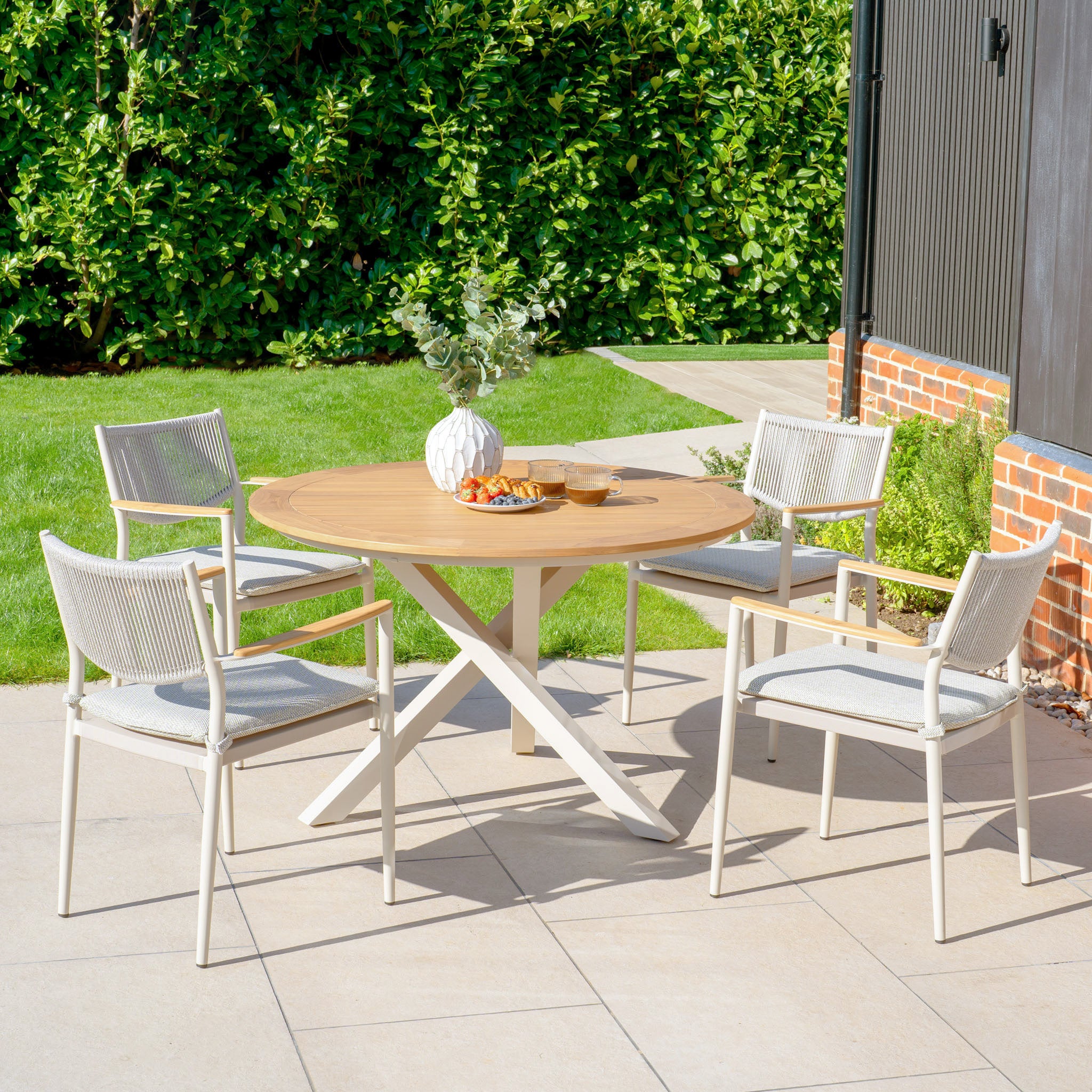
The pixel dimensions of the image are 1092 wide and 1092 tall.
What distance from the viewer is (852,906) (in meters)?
3.27

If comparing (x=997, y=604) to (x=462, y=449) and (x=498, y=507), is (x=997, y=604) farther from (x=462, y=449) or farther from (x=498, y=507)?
(x=462, y=449)

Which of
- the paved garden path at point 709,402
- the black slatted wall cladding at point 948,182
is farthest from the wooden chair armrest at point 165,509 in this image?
the black slatted wall cladding at point 948,182

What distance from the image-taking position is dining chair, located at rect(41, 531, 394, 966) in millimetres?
2908

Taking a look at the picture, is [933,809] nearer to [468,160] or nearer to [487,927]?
[487,927]

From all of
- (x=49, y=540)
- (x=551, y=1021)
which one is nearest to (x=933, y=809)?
(x=551, y=1021)

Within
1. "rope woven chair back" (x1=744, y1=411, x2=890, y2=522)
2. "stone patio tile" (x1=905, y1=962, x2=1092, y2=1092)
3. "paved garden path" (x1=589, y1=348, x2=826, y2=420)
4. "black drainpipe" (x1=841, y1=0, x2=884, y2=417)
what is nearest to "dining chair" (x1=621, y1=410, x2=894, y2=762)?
"rope woven chair back" (x1=744, y1=411, x2=890, y2=522)

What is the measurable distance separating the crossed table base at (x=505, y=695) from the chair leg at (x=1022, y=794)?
824mm

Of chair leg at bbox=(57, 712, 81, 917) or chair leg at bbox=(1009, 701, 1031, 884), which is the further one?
chair leg at bbox=(1009, 701, 1031, 884)

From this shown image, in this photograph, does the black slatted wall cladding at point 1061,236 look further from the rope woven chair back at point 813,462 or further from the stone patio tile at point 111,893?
the stone patio tile at point 111,893

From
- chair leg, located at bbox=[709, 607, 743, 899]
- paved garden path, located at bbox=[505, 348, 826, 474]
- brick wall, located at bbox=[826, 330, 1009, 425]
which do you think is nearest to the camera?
chair leg, located at bbox=[709, 607, 743, 899]

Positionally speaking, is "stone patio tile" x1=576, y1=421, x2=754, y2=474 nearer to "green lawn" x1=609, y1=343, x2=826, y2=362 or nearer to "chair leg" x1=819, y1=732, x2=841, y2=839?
"green lawn" x1=609, y1=343, x2=826, y2=362

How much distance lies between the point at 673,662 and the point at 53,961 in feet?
8.41

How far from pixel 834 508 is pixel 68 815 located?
2317 millimetres

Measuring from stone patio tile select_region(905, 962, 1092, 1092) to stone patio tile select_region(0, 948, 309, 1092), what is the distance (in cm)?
127
